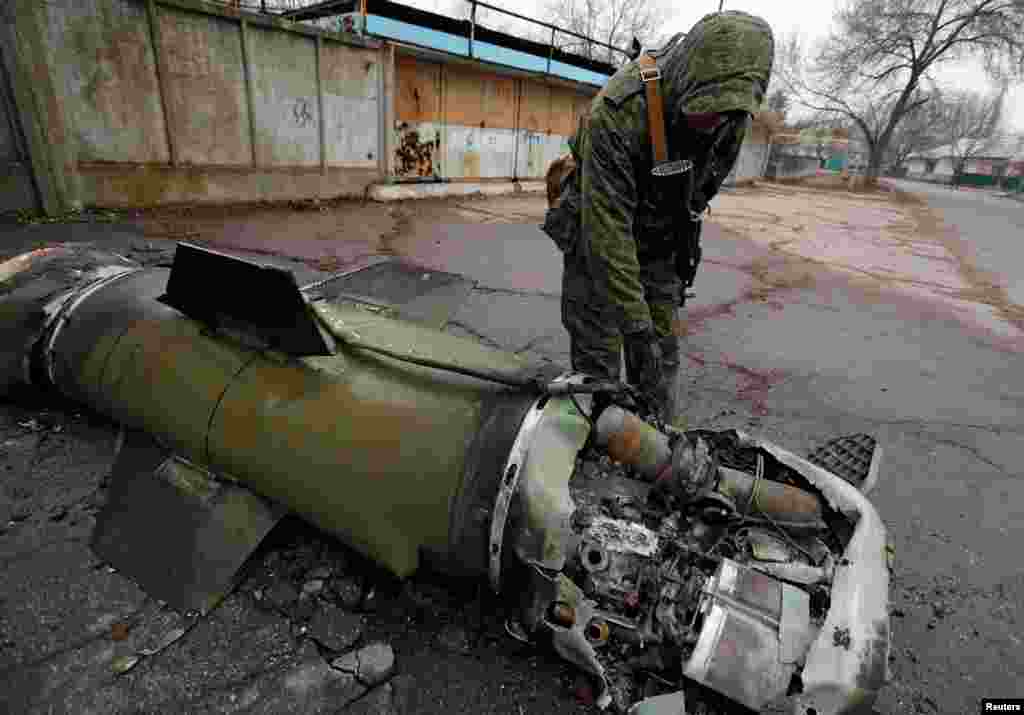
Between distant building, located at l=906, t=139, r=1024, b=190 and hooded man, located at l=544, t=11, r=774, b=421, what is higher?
distant building, located at l=906, t=139, r=1024, b=190

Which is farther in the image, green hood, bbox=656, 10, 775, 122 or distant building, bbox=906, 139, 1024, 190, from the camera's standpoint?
distant building, bbox=906, 139, 1024, 190

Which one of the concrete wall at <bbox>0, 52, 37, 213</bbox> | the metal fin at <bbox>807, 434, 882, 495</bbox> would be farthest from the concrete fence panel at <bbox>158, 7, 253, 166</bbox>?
the metal fin at <bbox>807, 434, 882, 495</bbox>

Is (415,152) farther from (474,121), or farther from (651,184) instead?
(651,184)

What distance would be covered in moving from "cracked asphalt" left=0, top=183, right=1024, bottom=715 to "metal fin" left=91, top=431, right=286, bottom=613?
0.08m

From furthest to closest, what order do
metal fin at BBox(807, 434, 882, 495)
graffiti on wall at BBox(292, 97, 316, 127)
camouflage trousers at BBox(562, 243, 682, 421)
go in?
graffiti on wall at BBox(292, 97, 316, 127), camouflage trousers at BBox(562, 243, 682, 421), metal fin at BBox(807, 434, 882, 495)

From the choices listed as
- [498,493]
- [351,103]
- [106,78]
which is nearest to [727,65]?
[498,493]

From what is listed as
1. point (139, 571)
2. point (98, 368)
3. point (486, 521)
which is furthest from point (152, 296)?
point (486, 521)

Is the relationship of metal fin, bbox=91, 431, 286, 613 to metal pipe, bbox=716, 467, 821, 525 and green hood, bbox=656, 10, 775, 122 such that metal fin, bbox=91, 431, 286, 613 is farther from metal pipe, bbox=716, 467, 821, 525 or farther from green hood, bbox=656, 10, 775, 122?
green hood, bbox=656, 10, 775, 122

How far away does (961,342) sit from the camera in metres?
4.71

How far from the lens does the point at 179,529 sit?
1.70 metres

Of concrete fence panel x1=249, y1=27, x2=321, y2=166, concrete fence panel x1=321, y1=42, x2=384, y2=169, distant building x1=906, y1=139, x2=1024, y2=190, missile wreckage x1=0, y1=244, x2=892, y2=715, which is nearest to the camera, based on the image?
missile wreckage x1=0, y1=244, x2=892, y2=715

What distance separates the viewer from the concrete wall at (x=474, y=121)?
9.66 m

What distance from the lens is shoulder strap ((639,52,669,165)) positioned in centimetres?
184

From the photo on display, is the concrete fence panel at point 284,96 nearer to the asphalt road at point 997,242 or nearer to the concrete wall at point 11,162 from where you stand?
the concrete wall at point 11,162
